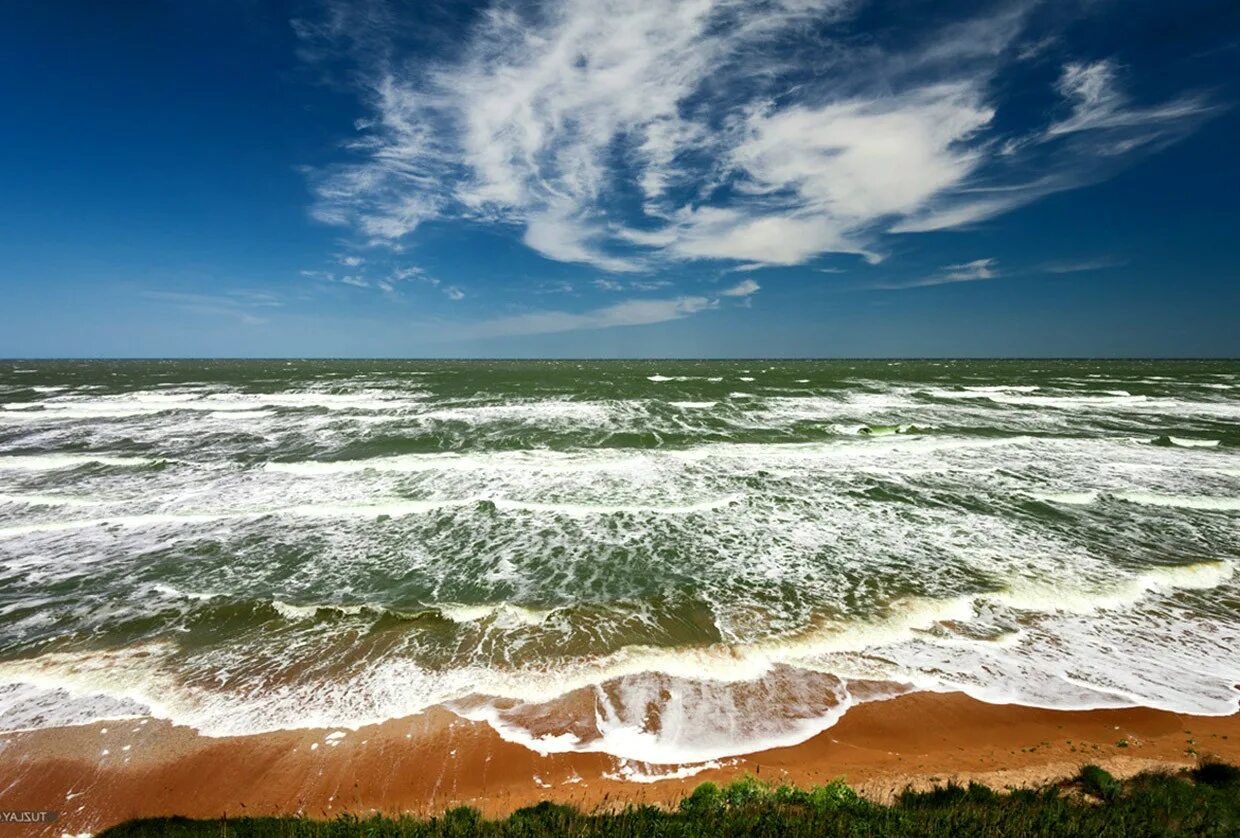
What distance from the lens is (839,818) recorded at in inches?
174

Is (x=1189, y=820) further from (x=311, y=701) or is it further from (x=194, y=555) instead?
(x=194, y=555)

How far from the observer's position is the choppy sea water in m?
7.60

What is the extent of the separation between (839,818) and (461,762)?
4339mm

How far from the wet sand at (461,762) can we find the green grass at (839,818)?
2.15ft

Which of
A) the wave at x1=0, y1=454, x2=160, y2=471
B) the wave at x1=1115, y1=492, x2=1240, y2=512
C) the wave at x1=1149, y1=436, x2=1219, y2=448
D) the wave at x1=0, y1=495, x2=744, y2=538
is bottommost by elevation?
the wave at x1=1115, y1=492, x2=1240, y2=512

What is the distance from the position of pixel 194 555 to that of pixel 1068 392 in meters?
71.8

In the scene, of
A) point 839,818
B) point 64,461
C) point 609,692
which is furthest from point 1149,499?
point 64,461

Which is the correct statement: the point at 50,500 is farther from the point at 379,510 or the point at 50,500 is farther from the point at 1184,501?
the point at 1184,501

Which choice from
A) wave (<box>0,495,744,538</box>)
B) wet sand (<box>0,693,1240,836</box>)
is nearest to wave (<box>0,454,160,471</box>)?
wave (<box>0,495,744,538</box>)

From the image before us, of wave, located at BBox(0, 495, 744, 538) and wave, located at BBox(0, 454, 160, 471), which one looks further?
wave, located at BBox(0, 454, 160, 471)

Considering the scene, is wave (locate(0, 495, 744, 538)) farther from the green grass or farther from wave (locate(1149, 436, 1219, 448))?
wave (locate(1149, 436, 1219, 448))

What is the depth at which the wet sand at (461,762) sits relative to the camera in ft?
19.0

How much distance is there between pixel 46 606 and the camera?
33.4 ft

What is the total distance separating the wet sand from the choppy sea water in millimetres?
334
